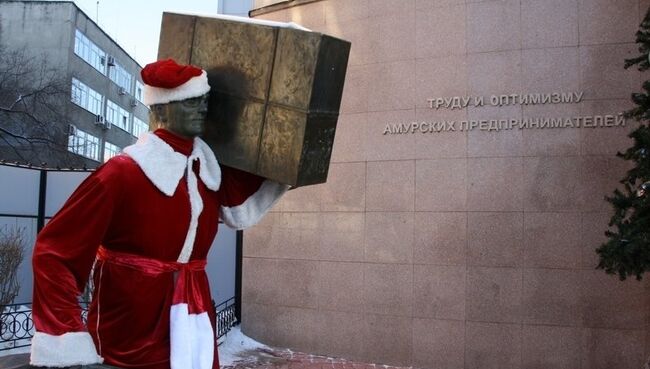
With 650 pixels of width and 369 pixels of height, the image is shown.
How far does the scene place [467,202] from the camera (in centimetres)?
755

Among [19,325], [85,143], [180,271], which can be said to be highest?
[85,143]

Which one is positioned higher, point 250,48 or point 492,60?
point 492,60

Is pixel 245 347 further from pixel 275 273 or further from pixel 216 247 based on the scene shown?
pixel 216 247

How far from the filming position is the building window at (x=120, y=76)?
36719mm

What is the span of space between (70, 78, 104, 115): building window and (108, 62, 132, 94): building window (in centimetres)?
236

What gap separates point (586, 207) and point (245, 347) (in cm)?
475

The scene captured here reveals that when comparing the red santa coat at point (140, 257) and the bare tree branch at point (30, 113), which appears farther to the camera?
the bare tree branch at point (30, 113)

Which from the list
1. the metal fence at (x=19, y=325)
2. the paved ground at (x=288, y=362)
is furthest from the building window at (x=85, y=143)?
the paved ground at (x=288, y=362)

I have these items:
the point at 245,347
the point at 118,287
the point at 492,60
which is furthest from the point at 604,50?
the point at 118,287

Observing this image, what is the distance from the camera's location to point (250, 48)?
98.4 inches

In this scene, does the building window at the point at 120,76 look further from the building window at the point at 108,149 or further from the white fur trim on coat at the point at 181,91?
the white fur trim on coat at the point at 181,91

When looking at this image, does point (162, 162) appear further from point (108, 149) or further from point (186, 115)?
point (108, 149)

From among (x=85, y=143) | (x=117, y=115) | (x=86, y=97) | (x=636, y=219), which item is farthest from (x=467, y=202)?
(x=117, y=115)

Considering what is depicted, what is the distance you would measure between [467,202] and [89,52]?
29768mm
